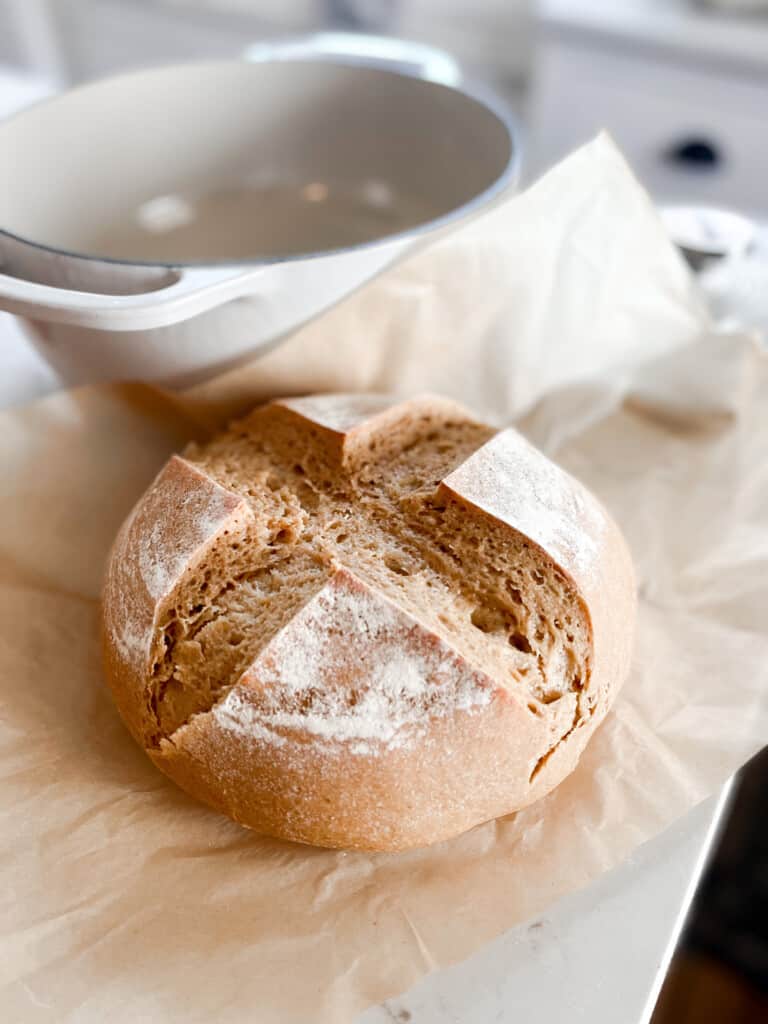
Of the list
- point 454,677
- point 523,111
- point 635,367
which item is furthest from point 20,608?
point 523,111

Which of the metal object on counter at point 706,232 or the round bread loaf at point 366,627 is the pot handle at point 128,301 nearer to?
the round bread loaf at point 366,627

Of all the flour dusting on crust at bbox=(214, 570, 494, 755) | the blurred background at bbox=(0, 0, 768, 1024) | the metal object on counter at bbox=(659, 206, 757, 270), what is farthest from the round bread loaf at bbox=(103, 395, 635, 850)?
the blurred background at bbox=(0, 0, 768, 1024)

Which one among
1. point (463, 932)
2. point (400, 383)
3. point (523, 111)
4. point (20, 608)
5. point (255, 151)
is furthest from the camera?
point (523, 111)

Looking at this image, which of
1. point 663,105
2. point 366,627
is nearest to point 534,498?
point 366,627

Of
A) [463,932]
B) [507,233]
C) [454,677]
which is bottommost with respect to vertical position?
[463,932]

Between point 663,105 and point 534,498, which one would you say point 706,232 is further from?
point 663,105

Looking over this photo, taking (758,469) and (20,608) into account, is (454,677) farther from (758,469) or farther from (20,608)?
(758,469)
